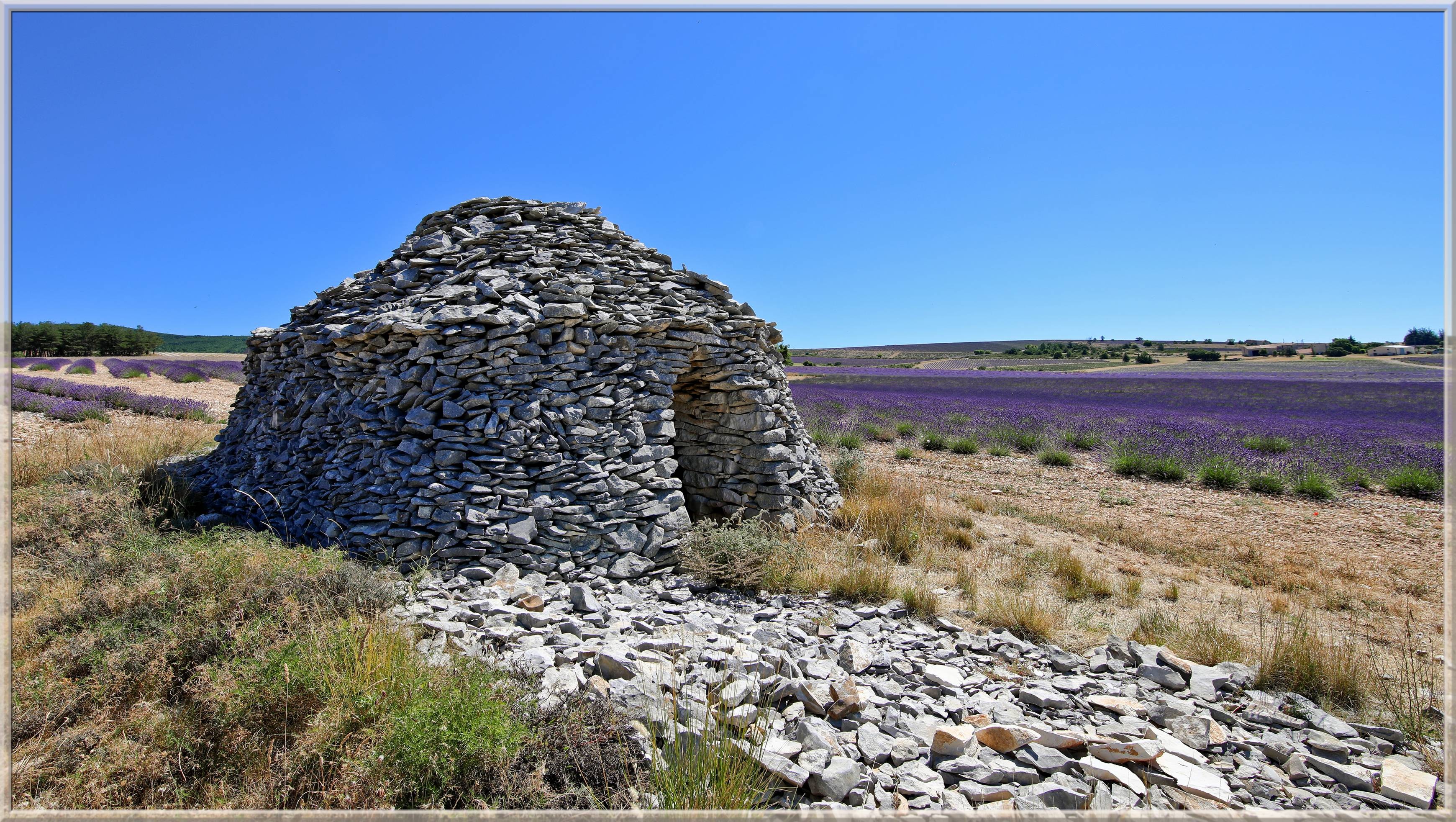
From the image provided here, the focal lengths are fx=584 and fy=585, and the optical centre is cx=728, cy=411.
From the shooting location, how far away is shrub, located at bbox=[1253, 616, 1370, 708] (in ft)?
12.8

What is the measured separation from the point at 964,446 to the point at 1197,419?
848 centimetres

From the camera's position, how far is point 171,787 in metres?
2.68

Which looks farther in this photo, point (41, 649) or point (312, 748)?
point (41, 649)

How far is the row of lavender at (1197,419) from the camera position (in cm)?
1290

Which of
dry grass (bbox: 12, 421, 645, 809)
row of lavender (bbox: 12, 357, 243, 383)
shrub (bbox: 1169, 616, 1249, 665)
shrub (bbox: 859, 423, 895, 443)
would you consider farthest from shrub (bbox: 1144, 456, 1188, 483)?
row of lavender (bbox: 12, 357, 243, 383)

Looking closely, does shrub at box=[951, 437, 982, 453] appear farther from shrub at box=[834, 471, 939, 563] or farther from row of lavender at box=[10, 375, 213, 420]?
row of lavender at box=[10, 375, 213, 420]

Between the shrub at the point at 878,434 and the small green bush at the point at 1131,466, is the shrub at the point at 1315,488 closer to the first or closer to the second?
the small green bush at the point at 1131,466

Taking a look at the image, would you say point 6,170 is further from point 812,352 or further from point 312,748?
point 812,352

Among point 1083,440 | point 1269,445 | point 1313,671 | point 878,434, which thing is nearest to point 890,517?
point 1313,671

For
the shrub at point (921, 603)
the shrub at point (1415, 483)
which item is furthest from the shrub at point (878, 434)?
the shrub at point (921, 603)

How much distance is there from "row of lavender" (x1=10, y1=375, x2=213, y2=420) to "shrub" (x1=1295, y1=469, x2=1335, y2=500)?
24.7 m

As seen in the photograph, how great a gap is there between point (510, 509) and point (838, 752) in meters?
3.73

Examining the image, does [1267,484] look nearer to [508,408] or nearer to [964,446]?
[964,446]

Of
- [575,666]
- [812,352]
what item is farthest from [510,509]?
[812,352]
